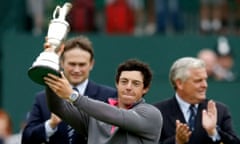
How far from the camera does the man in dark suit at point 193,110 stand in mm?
8414

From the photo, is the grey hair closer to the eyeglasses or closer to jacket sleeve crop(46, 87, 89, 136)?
the eyeglasses

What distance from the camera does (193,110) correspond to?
28.4ft

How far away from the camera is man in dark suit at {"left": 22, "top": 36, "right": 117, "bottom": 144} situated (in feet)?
27.7

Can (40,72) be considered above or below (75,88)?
above

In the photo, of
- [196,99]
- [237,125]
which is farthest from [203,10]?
[196,99]

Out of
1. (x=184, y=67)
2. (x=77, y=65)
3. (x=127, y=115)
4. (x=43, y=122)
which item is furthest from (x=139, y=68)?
(x=43, y=122)

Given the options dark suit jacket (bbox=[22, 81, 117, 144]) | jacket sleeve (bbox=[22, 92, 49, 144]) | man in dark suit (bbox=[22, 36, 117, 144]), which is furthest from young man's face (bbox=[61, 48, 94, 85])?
jacket sleeve (bbox=[22, 92, 49, 144])

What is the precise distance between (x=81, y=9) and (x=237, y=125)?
3.79 metres

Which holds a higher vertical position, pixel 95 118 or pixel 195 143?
pixel 95 118

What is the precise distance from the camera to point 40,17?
1442 cm

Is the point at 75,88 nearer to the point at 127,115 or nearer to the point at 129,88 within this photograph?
the point at 129,88

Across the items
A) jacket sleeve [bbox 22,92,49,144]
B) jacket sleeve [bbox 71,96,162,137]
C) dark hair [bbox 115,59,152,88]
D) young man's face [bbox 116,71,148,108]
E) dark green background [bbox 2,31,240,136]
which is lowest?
dark green background [bbox 2,31,240,136]

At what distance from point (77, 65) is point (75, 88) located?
0.19m

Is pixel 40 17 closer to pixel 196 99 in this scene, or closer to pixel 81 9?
pixel 81 9
